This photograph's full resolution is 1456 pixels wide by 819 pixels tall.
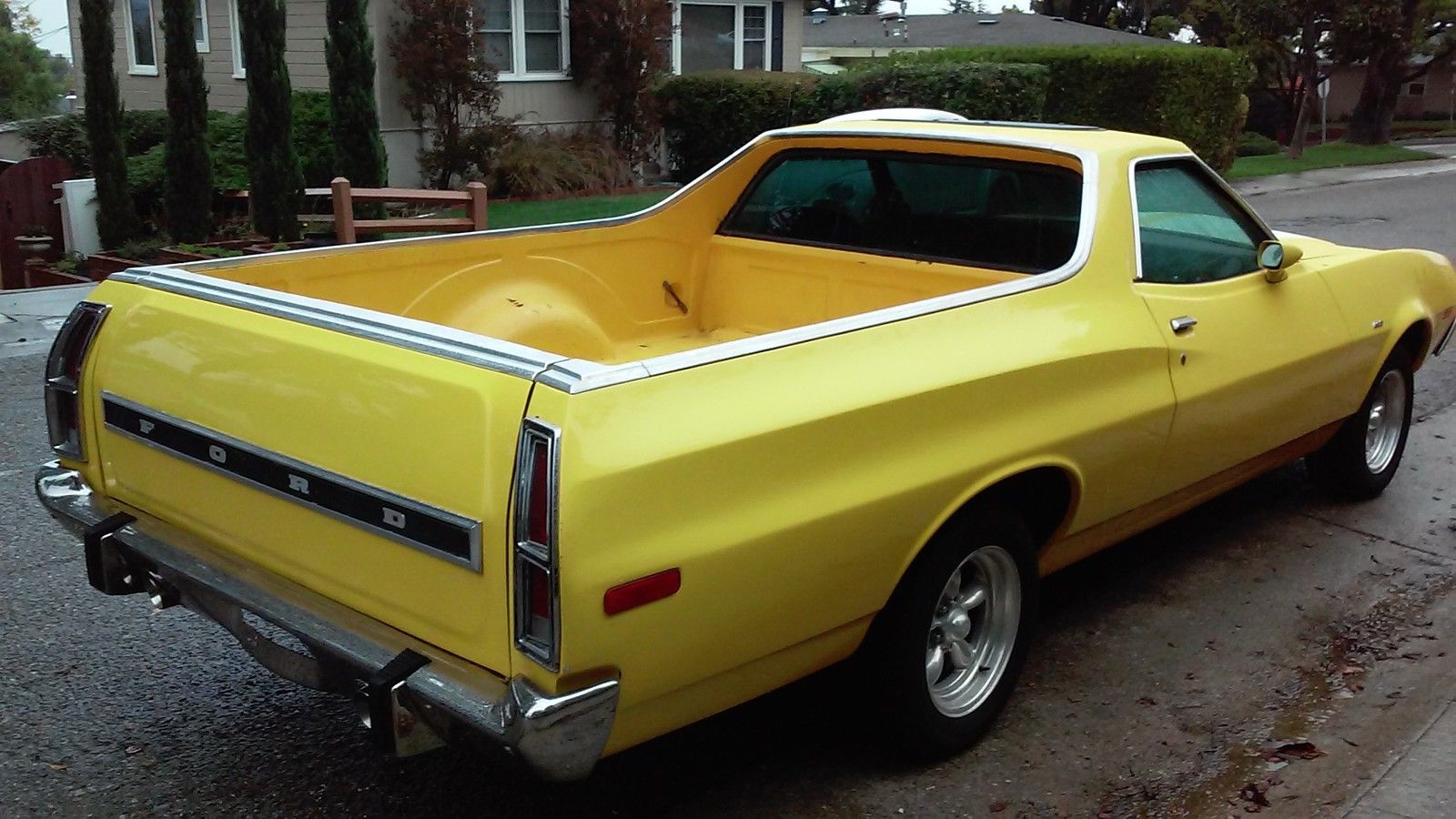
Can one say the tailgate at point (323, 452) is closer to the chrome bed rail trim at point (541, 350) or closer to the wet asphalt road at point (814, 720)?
the chrome bed rail trim at point (541, 350)

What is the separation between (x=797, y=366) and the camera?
130 inches

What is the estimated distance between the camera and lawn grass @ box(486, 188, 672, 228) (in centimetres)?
1577

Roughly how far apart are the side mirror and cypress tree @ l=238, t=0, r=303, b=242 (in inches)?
409

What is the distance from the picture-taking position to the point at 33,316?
35.1ft

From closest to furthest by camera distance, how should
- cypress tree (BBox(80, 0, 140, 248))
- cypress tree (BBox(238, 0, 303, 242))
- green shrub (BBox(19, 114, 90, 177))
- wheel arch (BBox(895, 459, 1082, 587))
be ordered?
wheel arch (BBox(895, 459, 1082, 587))
cypress tree (BBox(238, 0, 303, 242))
cypress tree (BBox(80, 0, 140, 248))
green shrub (BBox(19, 114, 90, 177))

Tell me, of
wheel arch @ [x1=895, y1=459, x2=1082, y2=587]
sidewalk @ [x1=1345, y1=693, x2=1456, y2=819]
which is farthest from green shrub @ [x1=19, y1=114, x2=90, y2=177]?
sidewalk @ [x1=1345, y1=693, x2=1456, y2=819]

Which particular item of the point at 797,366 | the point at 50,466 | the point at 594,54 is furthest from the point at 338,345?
the point at 594,54

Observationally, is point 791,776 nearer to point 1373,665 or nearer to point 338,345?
point 338,345

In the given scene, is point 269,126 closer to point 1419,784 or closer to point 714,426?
point 714,426

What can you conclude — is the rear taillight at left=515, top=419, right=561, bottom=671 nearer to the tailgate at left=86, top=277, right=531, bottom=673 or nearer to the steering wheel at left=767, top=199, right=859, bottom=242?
the tailgate at left=86, top=277, right=531, bottom=673

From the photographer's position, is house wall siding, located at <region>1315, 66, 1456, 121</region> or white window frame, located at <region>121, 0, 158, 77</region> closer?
white window frame, located at <region>121, 0, 158, 77</region>

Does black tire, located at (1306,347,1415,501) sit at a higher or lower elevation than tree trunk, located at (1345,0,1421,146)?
lower

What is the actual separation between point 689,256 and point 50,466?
2675 millimetres

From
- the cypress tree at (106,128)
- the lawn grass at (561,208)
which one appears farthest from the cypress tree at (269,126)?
the lawn grass at (561,208)
